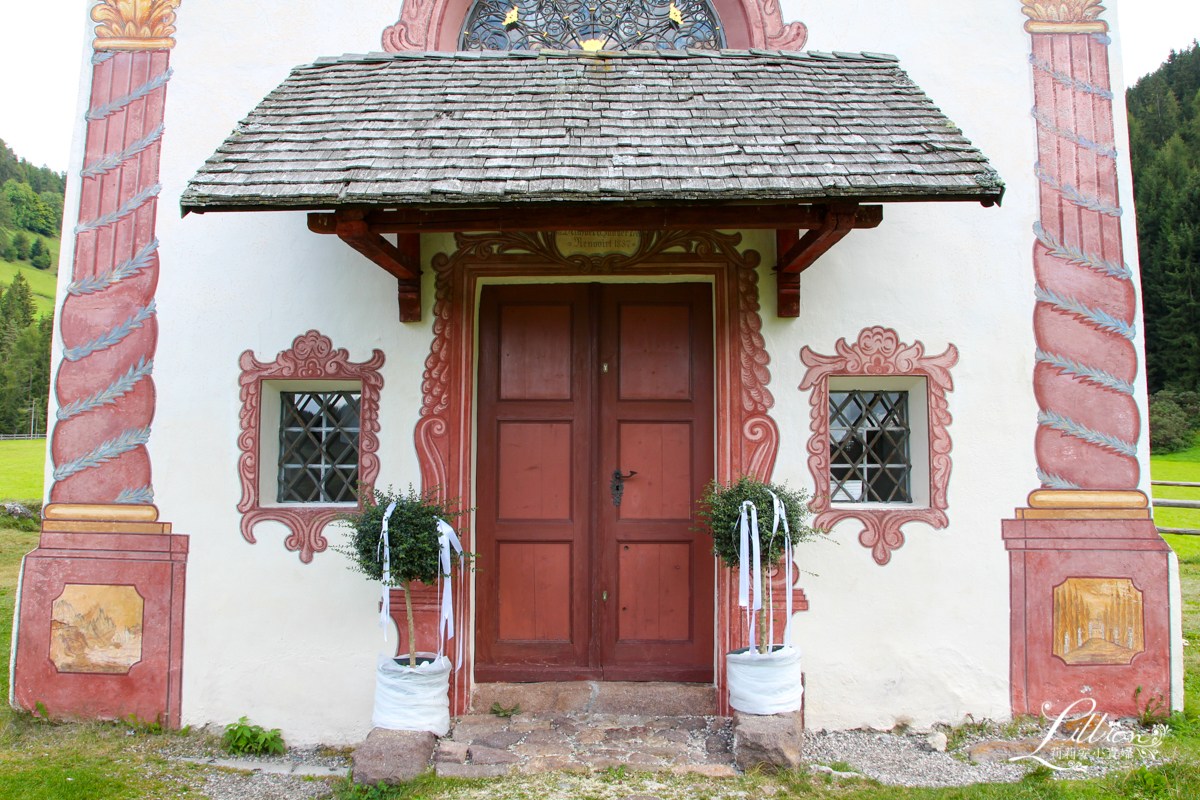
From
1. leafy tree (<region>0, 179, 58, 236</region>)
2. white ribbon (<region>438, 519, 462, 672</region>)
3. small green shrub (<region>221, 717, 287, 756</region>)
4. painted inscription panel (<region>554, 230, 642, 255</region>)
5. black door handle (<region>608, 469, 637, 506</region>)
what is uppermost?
leafy tree (<region>0, 179, 58, 236</region>)

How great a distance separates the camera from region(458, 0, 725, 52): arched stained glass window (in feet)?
16.1

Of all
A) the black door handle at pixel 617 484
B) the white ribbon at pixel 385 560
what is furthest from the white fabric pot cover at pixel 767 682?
the white ribbon at pixel 385 560

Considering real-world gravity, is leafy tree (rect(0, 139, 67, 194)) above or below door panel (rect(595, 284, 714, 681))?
above

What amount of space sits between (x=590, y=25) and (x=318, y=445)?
3.41 meters

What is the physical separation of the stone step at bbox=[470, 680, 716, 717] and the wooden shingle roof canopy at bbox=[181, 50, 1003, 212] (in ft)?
9.05

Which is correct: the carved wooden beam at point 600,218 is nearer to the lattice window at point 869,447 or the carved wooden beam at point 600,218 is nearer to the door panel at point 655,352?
the door panel at point 655,352

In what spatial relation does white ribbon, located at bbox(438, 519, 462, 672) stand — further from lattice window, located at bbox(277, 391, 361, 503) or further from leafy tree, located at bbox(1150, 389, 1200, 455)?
leafy tree, located at bbox(1150, 389, 1200, 455)

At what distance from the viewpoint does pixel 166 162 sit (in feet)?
14.5

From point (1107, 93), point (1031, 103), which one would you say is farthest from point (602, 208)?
point (1107, 93)

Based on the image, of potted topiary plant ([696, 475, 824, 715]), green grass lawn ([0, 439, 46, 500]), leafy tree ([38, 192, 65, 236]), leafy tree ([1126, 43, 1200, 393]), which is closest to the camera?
potted topiary plant ([696, 475, 824, 715])

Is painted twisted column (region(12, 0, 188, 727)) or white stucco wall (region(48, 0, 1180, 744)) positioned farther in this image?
painted twisted column (region(12, 0, 188, 727))

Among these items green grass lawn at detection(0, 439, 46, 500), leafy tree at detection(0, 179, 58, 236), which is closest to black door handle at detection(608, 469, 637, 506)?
green grass lawn at detection(0, 439, 46, 500)

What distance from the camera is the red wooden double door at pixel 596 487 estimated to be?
426 centimetres

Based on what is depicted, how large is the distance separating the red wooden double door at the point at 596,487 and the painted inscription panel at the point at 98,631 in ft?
6.65
